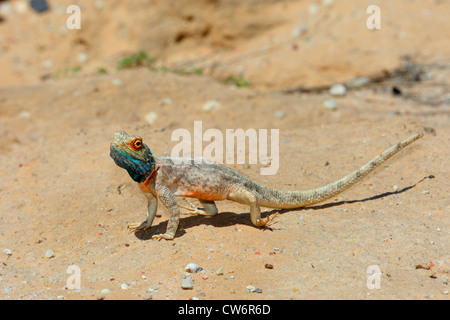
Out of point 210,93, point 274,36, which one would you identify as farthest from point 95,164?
point 274,36

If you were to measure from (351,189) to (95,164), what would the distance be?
11.1 feet

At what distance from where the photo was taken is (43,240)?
5492 millimetres

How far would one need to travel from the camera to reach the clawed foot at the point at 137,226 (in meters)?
5.40

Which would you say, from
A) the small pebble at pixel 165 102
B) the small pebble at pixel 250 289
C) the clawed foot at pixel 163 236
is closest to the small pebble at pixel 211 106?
the small pebble at pixel 165 102

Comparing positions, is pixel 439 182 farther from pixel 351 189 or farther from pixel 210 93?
pixel 210 93

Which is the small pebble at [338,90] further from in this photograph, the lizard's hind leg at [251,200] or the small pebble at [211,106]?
the lizard's hind leg at [251,200]


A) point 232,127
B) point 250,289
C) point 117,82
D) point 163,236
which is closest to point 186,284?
point 250,289

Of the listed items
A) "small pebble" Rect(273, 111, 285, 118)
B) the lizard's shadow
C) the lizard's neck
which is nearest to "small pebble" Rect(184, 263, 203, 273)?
the lizard's shadow

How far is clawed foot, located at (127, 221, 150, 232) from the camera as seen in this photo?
17.7 ft

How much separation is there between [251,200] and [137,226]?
1.27 m

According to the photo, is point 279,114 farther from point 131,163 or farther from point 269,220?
point 131,163

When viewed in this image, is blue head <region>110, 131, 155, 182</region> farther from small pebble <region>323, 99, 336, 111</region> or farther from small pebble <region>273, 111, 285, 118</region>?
small pebble <region>323, 99, 336, 111</region>

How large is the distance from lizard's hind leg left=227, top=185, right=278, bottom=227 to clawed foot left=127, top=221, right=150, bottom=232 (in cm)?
95

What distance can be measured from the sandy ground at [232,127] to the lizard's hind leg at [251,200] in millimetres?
126
